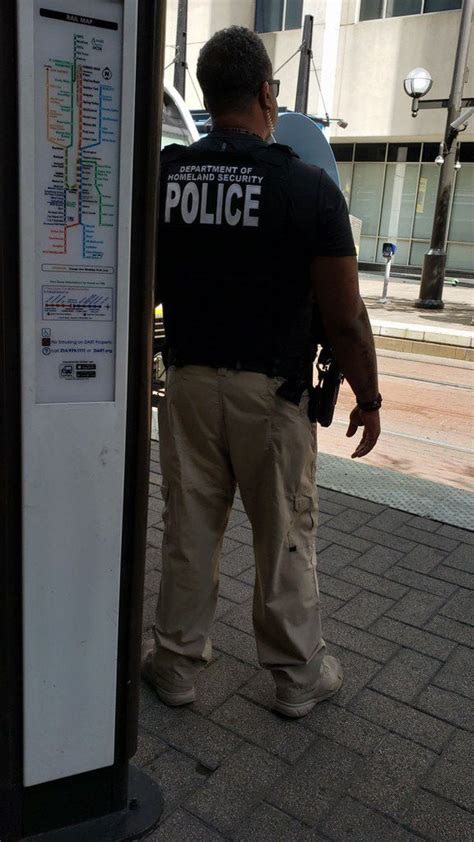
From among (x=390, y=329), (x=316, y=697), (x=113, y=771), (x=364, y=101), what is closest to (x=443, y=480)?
(x=316, y=697)

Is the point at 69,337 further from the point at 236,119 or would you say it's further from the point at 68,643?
the point at 236,119

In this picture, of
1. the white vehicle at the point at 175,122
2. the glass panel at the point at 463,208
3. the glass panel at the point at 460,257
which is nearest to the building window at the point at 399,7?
the glass panel at the point at 463,208

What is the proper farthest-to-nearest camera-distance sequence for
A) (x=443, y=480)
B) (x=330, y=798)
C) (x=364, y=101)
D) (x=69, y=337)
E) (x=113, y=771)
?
(x=364, y=101) → (x=443, y=480) → (x=330, y=798) → (x=113, y=771) → (x=69, y=337)

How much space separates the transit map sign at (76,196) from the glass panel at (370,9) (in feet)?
73.9

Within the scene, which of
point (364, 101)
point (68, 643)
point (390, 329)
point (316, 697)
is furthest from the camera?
point (364, 101)

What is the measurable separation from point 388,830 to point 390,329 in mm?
10581

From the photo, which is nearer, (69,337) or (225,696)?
(69,337)

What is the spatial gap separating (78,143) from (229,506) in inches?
55.2

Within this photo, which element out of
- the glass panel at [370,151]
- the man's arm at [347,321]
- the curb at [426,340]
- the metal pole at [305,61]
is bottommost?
the curb at [426,340]

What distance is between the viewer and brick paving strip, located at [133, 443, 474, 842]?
228cm

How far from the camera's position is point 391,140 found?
22234 millimetres

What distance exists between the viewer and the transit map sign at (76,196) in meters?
1.65

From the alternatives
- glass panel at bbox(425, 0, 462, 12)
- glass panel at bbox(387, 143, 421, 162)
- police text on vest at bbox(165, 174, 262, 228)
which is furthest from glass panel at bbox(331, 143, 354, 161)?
police text on vest at bbox(165, 174, 262, 228)

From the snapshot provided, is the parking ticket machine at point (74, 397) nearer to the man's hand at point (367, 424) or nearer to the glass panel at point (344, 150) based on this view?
the man's hand at point (367, 424)
